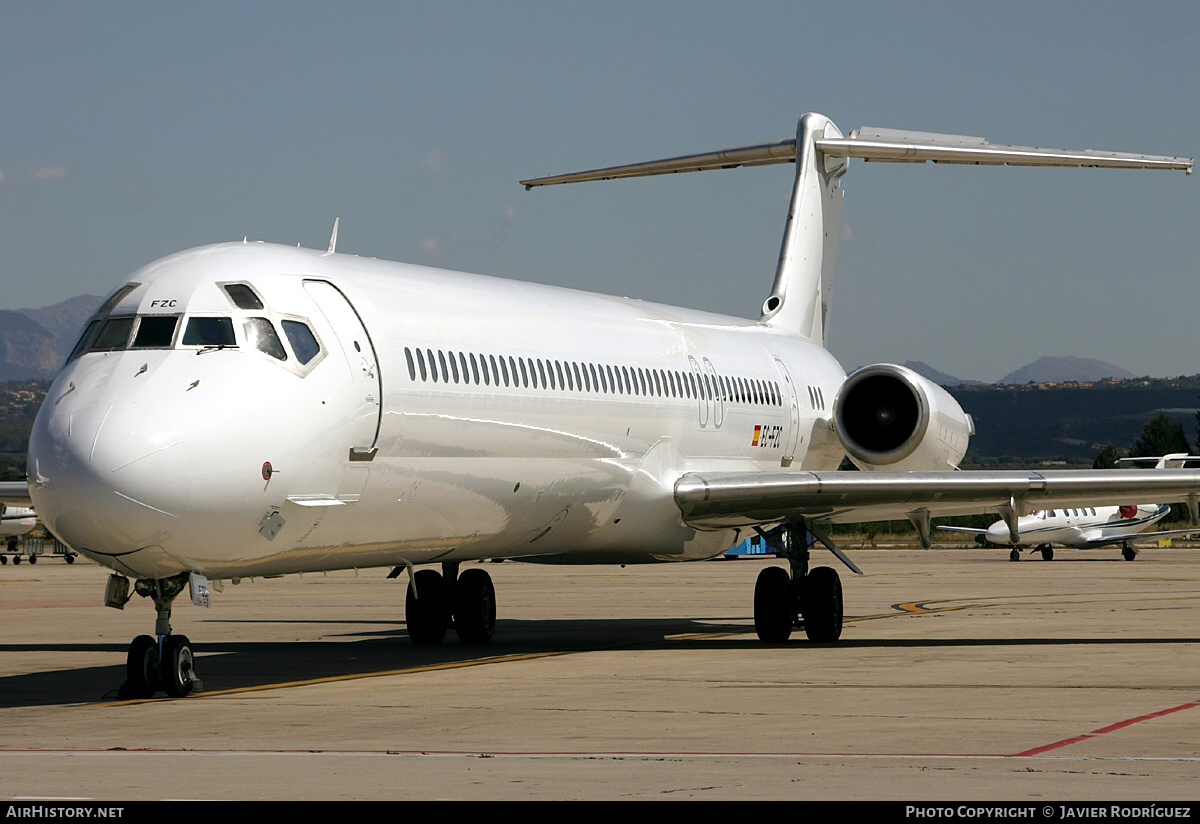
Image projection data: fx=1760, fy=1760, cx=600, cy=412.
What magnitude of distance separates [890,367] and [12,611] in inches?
632

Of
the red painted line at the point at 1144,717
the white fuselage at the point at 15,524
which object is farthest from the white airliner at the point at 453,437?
the white fuselage at the point at 15,524

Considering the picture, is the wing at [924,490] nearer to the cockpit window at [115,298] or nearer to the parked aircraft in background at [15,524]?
the cockpit window at [115,298]

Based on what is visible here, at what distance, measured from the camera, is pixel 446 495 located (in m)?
15.6

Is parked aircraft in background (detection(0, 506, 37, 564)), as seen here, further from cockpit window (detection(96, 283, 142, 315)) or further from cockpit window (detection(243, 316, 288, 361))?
cockpit window (detection(243, 316, 288, 361))

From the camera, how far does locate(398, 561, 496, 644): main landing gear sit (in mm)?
20859

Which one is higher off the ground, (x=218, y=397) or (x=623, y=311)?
(x=623, y=311)

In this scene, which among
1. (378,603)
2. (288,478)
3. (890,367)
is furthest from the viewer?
(378,603)

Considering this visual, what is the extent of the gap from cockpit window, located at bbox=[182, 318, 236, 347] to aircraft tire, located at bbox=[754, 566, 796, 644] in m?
8.58

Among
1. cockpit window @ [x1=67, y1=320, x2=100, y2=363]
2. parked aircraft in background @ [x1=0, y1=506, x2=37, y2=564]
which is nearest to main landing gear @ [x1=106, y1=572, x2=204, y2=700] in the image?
cockpit window @ [x1=67, y1=320, x2=100, y2=363]

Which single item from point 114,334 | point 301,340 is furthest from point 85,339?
point 301,340

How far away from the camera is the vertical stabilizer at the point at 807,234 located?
26.2 metres
